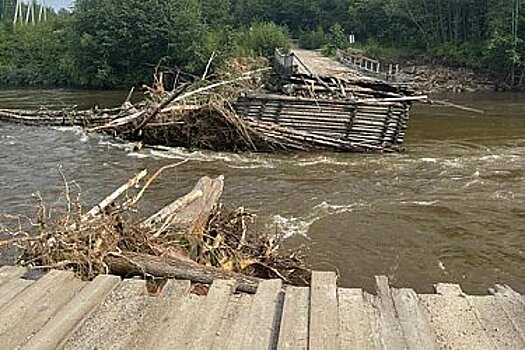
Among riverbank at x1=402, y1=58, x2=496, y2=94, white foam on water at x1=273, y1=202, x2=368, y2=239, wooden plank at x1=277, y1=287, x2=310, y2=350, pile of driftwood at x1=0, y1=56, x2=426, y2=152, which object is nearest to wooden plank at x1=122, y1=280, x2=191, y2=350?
wooden plank at x1=277, y1=287, x2=310, y2=350

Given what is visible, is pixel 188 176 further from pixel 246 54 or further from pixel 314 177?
pixel 246 54

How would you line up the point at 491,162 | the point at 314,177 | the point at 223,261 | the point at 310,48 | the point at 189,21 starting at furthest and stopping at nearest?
the point at 310,48
the point at 189,21
the point at 491,162
the point at 314,177
the point at 223,261

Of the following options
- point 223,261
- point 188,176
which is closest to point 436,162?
point 188,176

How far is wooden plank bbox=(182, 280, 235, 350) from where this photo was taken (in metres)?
2.99

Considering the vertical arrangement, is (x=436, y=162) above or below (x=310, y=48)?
below

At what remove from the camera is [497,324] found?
324cm

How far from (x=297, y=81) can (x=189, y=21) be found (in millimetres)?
21903

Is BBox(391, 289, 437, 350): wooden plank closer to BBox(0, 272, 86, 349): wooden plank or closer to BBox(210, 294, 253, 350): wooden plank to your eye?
BBox(210, 294, 253, 350): wooden plank

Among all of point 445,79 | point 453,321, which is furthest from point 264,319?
point 445,79

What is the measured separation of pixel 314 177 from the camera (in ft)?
44.7

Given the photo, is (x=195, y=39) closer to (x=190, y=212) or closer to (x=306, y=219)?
(x=306, y=219)

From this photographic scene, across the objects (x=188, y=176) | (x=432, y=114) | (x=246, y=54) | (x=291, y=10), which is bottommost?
(x=188, y=176)

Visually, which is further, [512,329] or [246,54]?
[246,54]

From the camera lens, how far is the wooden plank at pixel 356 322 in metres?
2.97
